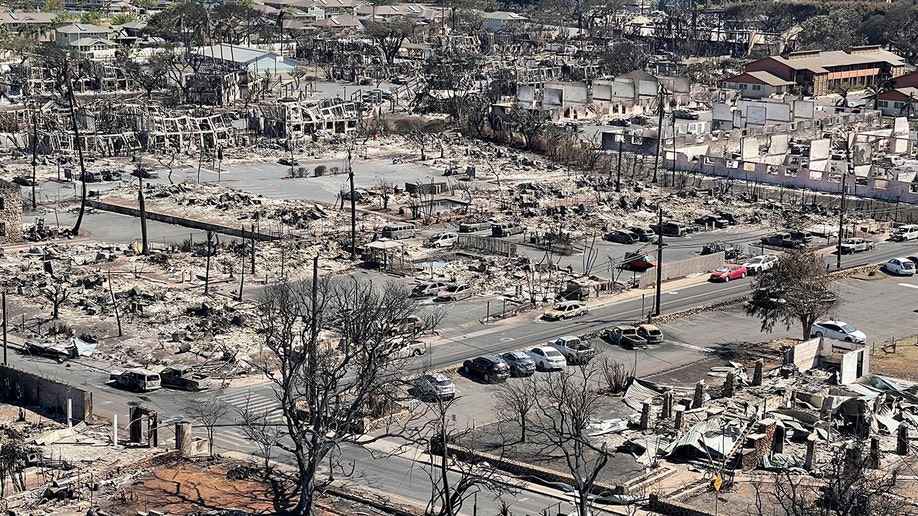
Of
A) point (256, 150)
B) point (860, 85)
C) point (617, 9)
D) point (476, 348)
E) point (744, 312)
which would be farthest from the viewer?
point (617, 9)

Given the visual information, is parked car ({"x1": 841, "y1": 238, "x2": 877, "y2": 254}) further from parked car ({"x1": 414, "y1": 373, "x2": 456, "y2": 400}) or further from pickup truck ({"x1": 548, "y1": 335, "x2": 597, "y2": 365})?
parked car ({"x1": 414, "y1": 373, "x2": 456, "y2": 400})

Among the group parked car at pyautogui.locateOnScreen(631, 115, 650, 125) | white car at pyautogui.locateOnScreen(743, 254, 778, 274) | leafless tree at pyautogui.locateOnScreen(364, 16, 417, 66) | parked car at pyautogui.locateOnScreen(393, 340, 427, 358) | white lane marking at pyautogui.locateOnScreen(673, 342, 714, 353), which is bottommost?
white lane marking at pyautogui.locateOnScreen(673, 342, 714, 353)

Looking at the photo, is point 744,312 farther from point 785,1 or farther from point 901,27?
point 785,1

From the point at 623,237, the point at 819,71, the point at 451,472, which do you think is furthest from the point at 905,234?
the point at 819,71

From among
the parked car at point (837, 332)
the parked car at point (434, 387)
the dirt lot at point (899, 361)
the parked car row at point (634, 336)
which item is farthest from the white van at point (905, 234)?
the parked car at point (434, 387)

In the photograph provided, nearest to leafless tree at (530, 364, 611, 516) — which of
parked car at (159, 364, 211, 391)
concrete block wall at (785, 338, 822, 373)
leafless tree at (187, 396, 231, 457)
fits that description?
concrete block wall at (785, 338, 822, 373)

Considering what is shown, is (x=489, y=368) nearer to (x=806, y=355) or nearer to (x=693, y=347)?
(x=693, y=347)

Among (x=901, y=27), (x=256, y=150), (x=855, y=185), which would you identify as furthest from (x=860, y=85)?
(x=256, y=150)
